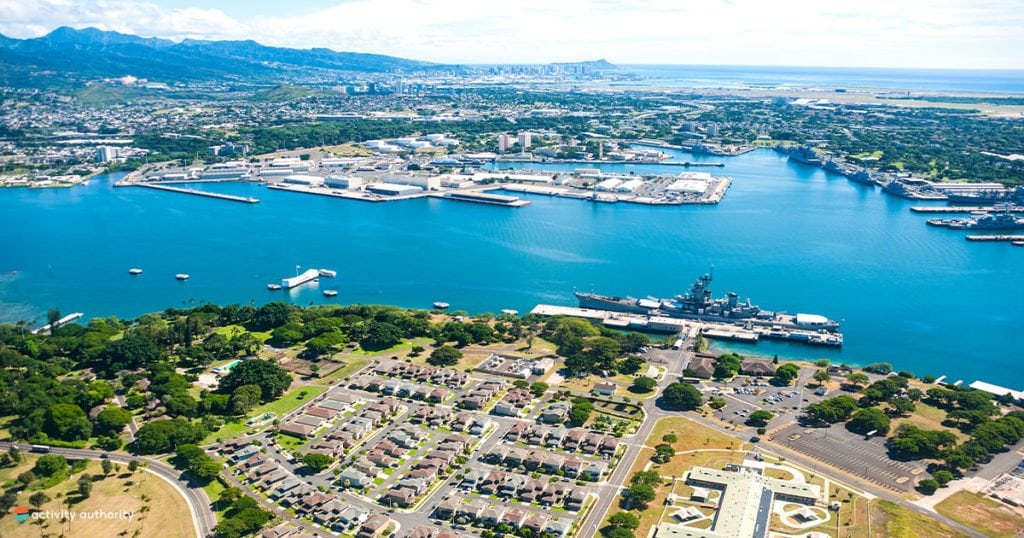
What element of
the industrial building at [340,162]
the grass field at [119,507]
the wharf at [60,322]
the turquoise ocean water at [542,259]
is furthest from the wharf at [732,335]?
the industrial building at [340,162]

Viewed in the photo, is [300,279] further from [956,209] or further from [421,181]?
[956,209]

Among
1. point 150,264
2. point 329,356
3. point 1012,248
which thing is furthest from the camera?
point 1012,248

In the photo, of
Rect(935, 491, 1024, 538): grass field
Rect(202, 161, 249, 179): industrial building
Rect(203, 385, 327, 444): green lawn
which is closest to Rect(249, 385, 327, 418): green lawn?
Rect(203, 385, 327, 444): green lawn

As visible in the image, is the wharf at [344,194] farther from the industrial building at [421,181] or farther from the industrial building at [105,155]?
the industrial building at [105,155]

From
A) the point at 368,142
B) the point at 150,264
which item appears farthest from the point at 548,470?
the point at 368,142

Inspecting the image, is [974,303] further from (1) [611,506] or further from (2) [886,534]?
(1) [611,506]

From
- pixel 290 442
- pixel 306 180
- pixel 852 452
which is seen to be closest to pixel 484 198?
pixel 306 180

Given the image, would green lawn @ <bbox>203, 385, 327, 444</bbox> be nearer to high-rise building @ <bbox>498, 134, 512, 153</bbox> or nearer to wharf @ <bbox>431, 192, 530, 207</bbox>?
wharf @ <bbox>431, 192, 530, 207</bbox>
